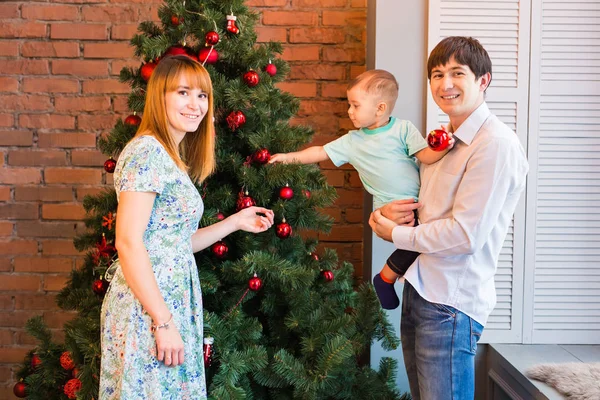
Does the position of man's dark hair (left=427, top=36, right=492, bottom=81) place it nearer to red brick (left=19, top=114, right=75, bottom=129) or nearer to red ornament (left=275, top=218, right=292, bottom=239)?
red ornament (left=275, top=218, right=292, bottom=239)

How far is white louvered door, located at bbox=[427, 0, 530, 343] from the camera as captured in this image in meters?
2.52

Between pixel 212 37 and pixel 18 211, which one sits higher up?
pixel 212 37

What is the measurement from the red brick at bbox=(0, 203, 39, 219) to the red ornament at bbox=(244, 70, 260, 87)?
64.0 inches

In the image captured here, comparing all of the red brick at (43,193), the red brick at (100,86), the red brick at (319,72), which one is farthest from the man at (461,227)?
the red brick at (43,193)

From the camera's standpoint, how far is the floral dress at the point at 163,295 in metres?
1.59

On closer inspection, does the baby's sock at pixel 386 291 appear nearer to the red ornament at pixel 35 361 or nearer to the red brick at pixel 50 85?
the red ornament at pixel 35 361

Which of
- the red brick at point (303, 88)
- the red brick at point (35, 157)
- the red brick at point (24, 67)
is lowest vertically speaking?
the red brick at point (35, 157)

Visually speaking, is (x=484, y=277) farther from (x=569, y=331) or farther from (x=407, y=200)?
(x=569, y=331)

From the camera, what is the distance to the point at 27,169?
3.05 m

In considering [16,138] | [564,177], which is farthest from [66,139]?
[564,177]

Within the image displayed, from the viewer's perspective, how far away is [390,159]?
1.99 m

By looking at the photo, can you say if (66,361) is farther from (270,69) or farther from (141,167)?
(270,69)

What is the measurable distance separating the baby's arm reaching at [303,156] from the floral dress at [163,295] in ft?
1.27

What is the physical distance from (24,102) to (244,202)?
65.8 inches
